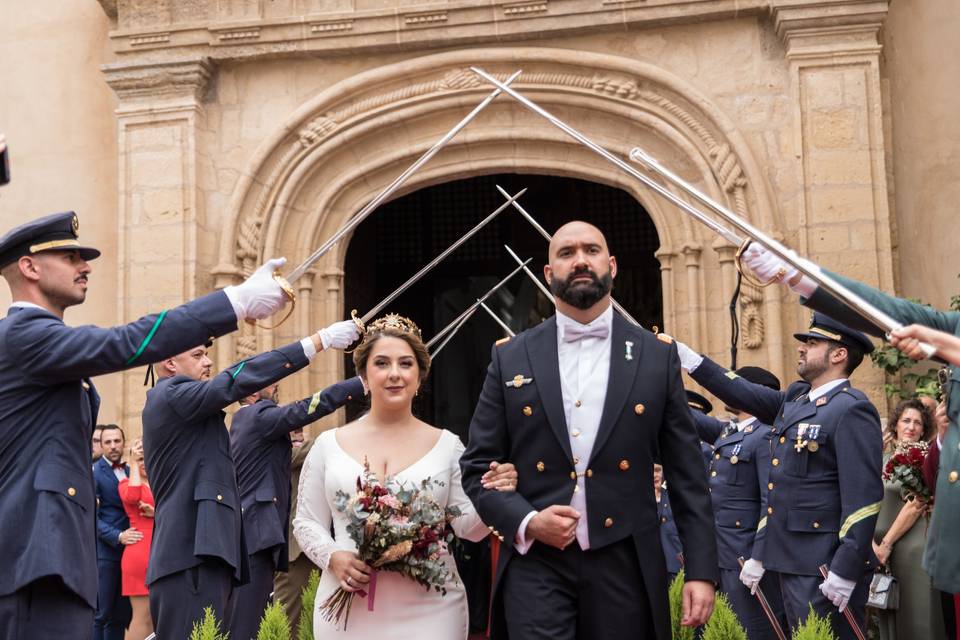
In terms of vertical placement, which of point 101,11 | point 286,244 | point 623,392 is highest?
point 101,11

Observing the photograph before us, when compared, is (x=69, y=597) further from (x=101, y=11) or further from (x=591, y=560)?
(x=101, y=11)

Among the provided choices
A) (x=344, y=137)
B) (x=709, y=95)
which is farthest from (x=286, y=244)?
(x=709, y=95)

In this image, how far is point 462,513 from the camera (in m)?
4.47

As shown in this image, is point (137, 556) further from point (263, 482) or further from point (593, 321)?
point (593, 321)

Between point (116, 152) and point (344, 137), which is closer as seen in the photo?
point (344, 137)

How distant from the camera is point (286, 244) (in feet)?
36.5

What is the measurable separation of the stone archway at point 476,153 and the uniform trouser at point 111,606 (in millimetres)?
2568

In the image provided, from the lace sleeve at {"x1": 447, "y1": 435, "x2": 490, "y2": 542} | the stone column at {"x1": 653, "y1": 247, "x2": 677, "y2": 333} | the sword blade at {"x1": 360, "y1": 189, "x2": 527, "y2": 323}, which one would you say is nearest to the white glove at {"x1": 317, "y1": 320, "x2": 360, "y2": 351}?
the sword blade at {"x1": 360, "y1": 189, "x2": 527, "y2": 323}

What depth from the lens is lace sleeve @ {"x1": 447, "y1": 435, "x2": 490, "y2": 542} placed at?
4453 millimetres

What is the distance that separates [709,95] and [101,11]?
6.16 meters

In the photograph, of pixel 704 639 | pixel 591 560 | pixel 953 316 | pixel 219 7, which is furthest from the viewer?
pixel 219 7

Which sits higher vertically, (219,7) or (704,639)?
(219,7)

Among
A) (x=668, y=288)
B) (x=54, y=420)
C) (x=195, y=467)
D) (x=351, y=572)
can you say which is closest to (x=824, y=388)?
(x=351, y=572)

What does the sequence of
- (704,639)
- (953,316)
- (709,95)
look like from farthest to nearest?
(709,95), (704,639), (953,316)
